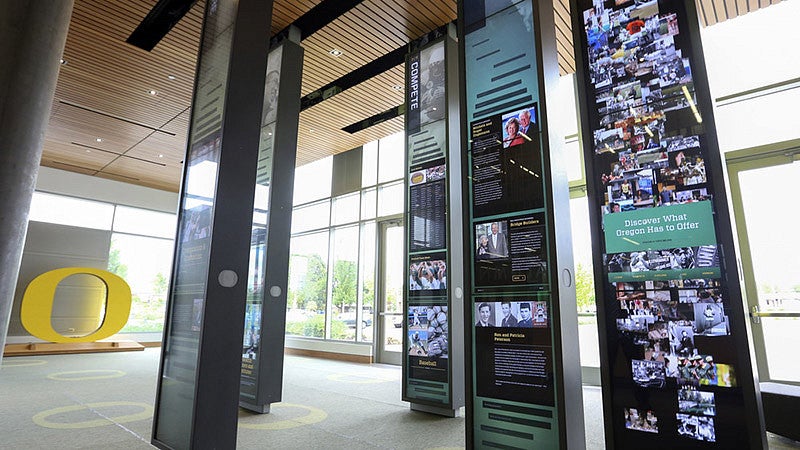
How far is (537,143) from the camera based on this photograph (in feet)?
8.35

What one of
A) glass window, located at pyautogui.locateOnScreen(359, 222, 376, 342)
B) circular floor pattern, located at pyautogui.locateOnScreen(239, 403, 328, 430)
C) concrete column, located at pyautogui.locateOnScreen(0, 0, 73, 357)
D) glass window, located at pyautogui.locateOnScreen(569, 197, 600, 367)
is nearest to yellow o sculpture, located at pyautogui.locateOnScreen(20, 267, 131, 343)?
glass window, located at pyautogui.locateOnScreen(359, 222, 376, 342)

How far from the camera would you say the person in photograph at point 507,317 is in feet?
8.10

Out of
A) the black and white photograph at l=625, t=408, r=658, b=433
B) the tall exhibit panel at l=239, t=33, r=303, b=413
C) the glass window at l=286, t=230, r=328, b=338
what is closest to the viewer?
the black and white photograph at l=625, t=408, r=658, b=433

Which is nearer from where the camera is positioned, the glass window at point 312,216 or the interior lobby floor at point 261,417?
the interior lobby floor at point 261,417

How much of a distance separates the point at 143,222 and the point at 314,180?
5644mm

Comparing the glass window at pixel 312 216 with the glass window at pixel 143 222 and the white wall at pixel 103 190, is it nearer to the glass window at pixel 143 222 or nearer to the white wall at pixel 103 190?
the white wall at pixel 103 190

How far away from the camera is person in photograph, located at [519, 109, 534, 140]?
8.47 ft

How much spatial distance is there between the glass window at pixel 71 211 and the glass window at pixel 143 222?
24cm

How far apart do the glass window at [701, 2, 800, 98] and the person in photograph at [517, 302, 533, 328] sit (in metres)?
4.93

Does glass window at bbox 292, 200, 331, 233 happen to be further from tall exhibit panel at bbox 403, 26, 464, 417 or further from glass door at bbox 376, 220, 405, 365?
tall exhibit panel at bbox 403, 26, 464, 417

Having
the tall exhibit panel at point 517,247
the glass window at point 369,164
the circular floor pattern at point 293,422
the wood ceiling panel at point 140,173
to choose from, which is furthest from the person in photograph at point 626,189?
the wood ceiling panel at point 140,173

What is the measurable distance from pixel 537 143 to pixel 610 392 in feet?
4.49

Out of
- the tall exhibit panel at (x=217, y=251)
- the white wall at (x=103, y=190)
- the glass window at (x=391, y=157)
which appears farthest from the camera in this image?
the white wall at (x=103, y=190)

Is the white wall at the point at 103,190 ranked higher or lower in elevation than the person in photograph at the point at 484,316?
higher
